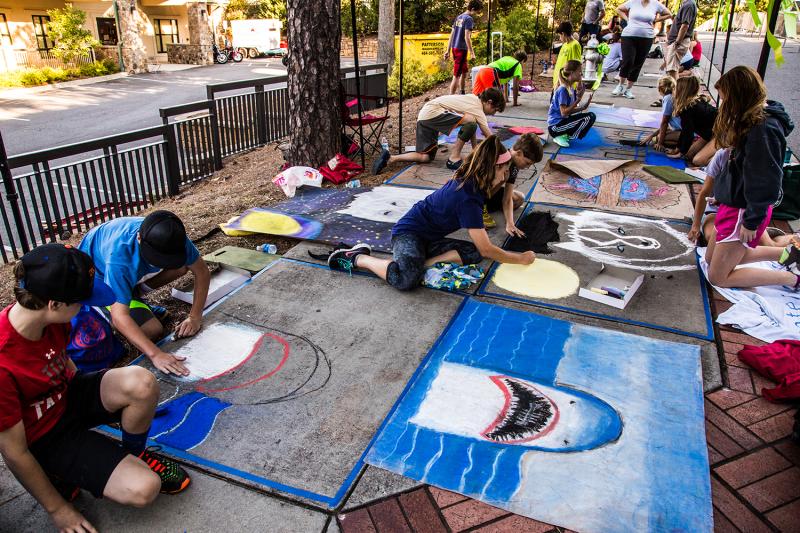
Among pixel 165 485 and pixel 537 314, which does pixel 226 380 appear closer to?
pixel 165 485

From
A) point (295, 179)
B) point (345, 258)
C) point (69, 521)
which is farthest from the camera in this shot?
point (295, 179)

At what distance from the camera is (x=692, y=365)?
8.73 feet

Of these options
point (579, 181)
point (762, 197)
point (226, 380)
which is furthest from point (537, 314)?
point (579, 181)

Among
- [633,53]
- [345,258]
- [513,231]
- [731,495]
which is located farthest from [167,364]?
[633,53]

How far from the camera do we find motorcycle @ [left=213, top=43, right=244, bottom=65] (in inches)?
990

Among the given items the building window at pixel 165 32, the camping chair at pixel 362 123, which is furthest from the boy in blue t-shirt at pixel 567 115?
the building window at pixel 165 32

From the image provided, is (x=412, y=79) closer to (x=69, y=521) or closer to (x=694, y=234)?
(x=694, y=234)

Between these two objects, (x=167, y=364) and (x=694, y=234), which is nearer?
(x=167, y=364)

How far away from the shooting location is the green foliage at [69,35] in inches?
810

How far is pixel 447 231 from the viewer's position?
3.50 metres

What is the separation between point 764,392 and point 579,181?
122 inches

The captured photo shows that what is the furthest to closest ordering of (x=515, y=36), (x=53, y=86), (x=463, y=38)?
(x=53, y=86) < (x=515, y=36) < (x=463, y=38)

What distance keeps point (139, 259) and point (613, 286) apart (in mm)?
2670

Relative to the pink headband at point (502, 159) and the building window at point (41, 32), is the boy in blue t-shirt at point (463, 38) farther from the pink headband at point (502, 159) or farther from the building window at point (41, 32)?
the building window at point (41, 32)
